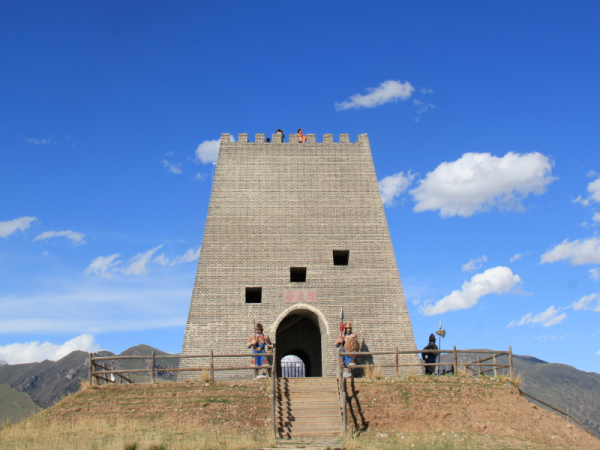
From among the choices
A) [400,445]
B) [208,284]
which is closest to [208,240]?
[208,284]

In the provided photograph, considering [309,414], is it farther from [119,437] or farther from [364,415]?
[119,437]

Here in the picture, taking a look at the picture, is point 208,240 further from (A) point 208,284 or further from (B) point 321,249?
(B) point 321,249

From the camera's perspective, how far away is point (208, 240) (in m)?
26.3

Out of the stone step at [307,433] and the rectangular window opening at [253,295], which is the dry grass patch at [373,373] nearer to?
the stone step at [307,433]

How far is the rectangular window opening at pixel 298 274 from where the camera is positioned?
26528 mm

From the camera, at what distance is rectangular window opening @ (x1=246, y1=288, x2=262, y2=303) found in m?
25.7

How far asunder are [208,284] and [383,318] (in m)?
8.08

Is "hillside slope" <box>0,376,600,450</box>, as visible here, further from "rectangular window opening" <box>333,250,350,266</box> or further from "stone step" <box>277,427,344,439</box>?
"rectangular window opening" <box>333,250,350,266</box>

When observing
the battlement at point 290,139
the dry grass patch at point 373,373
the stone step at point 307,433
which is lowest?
the stone step at point 307,433

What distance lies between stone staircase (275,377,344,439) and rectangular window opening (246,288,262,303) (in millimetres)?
5777

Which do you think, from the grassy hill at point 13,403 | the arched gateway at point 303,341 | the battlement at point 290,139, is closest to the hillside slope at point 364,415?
the arched gateway at point 303,341

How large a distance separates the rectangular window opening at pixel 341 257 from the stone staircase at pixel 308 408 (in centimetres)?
716

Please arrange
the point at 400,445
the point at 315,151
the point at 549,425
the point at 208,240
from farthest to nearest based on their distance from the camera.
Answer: the point at 315,151 → the point at 208,240 → the point at 549,425 → the point at 400,445

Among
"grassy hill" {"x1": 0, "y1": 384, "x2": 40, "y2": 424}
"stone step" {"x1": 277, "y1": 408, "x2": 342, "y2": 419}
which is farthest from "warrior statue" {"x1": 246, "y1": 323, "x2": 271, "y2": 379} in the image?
"grassy hill" {"x1": 0, "y1": 384, "x2": 40, "y2": 424}
